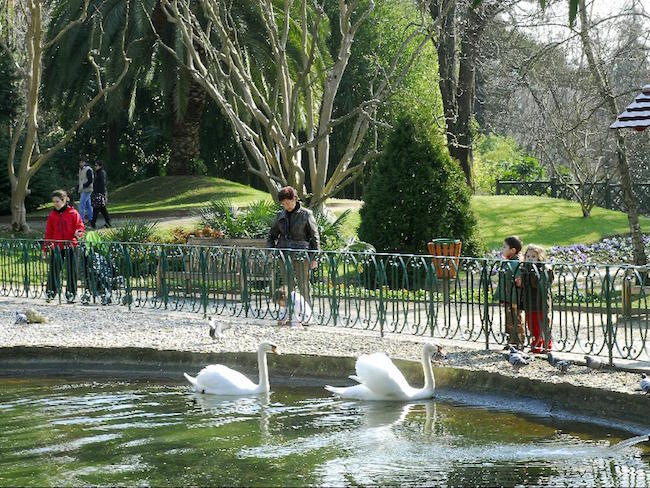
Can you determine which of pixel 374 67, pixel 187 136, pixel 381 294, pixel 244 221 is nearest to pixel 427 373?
pixel 381 294

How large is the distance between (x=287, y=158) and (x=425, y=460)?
1305cm

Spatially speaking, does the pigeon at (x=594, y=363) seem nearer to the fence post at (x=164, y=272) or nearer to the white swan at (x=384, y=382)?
the white swan at (x=384, y=382)

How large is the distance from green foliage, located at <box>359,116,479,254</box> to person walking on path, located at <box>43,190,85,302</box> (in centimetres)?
539

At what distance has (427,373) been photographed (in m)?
11.1

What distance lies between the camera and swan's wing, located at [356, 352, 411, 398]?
1077 cm

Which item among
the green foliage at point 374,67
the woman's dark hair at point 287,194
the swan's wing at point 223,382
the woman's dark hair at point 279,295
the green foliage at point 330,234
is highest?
the green foliage at point 374,67

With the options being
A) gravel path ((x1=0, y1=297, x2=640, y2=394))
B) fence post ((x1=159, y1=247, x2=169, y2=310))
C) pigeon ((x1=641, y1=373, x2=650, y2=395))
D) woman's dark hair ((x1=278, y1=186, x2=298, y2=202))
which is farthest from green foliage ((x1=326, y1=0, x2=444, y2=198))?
pigeon ((x1=641, y1=373, x2=650, y2=395))

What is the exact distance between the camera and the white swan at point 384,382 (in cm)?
1078

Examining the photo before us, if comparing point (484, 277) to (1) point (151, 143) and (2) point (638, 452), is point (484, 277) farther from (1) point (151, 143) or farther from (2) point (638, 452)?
(1) point (151, 143)

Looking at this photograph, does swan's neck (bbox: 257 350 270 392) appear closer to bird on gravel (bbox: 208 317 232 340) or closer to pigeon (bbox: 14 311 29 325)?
bird on gravel (bbox: 208 317 232 340)

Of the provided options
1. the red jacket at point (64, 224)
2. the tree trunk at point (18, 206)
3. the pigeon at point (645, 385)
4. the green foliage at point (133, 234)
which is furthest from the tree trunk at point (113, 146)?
the pigeon at point (645, 385)

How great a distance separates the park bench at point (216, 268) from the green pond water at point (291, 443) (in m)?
3.43

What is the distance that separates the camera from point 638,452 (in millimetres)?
8883

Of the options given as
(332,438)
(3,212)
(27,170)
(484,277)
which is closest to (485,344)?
(484,277)
